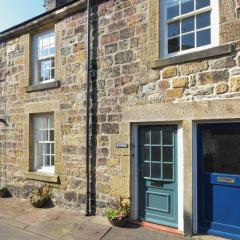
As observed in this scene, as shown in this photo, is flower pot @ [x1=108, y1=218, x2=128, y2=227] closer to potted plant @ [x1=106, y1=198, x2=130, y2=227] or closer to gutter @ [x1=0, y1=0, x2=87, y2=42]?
potted plant @ [x1=106, y1=198, x2=130, y2=227]

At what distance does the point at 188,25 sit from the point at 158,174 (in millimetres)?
2993

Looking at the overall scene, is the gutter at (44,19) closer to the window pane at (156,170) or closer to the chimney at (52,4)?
the chimney at (52,4)

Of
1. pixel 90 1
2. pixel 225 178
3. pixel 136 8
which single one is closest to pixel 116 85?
pixel 136 8

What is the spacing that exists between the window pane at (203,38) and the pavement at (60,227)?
3.53 meters

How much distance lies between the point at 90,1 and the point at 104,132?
3.13 meters

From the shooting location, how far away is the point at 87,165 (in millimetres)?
8891

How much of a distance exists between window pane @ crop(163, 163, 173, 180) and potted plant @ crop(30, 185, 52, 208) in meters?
3.67

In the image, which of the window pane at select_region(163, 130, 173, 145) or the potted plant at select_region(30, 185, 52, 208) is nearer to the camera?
the window pane at select_region(163, 130, 173, 145)

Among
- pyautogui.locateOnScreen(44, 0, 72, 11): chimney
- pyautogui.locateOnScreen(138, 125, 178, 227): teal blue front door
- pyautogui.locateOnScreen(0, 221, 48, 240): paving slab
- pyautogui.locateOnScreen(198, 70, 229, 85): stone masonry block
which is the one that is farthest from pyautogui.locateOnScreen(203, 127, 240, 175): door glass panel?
pyautogui.locateOnScreen(44, 0, 72, 11): chimney

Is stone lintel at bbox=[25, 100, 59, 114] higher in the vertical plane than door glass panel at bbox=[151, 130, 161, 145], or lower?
higher

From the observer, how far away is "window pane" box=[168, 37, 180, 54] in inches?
295

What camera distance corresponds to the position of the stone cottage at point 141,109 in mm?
6750

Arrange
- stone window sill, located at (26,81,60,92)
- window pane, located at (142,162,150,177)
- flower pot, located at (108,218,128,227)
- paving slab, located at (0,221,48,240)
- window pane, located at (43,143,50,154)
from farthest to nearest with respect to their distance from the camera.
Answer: window pane, located at (43,143,50,154), stone window sill, located at (26,81,60,92), window pane, located at (142,162,150,177), flower pot, located at (108,218,128,227), paving slab, located at (0,221,48,240)

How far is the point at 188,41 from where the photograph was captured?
24.0 ft
